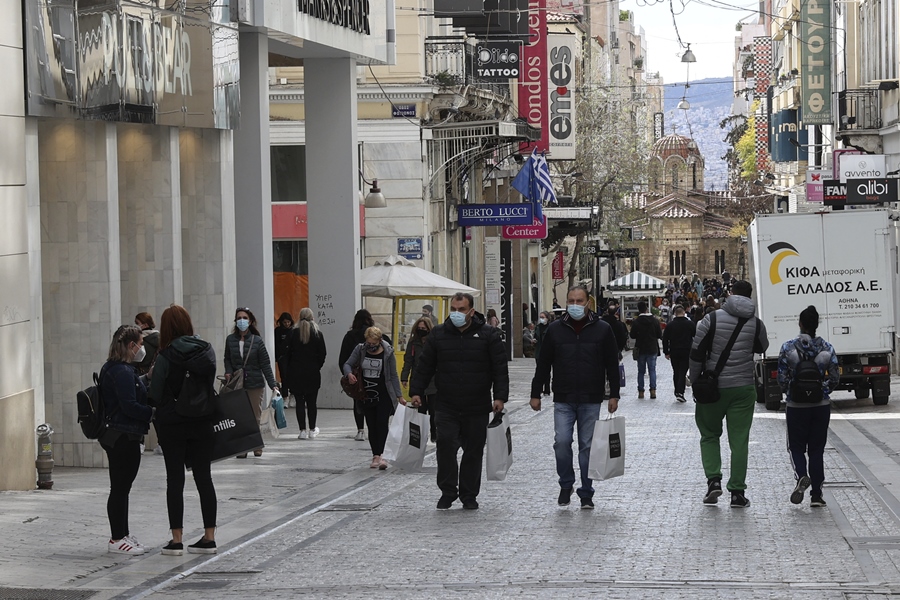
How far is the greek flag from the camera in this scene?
36969mm

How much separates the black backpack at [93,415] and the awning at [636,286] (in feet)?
194

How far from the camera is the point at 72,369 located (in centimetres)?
1592

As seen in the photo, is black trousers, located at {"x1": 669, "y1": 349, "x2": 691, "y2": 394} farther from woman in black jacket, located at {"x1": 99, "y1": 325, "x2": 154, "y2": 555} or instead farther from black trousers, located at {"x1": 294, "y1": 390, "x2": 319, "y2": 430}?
woman in black jacket, located at {"x1": 99, "y1": 325, "x2": 154, "y2": 555}

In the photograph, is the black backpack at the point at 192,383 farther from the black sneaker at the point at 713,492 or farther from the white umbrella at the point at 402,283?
the white umbrella at the point at 402,283

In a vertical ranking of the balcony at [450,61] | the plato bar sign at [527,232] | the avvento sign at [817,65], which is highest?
the avvento sign at [817,65]

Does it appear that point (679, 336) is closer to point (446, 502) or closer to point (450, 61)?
point (450, 61)

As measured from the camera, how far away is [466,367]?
12836mm

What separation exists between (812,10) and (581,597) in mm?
42401

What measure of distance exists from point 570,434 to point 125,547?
3864mm

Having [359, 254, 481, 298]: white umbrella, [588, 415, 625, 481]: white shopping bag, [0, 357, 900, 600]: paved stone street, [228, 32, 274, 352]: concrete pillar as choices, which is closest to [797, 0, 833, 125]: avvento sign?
[359, 254, 481, 298]: white umbrella

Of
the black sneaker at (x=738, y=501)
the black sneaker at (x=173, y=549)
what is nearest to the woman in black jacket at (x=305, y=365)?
the black sneaker at (x=738, y=501)

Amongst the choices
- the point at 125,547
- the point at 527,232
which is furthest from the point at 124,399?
the point at 527,232

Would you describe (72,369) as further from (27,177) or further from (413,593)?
(413,593)

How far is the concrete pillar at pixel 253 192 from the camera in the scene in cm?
2052
